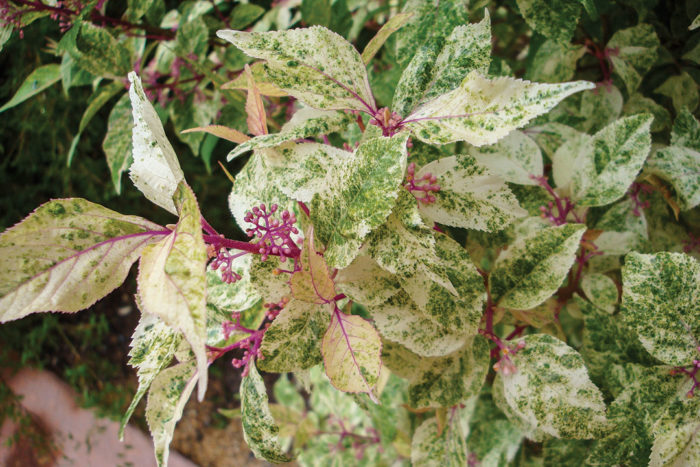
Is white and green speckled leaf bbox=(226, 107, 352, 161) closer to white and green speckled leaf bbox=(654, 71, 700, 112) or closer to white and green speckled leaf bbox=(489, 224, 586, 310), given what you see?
white and green speckled leaf bbox=(489, 224, 586, 310)

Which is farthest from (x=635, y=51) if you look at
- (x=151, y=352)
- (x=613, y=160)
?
(x=151, y=352)

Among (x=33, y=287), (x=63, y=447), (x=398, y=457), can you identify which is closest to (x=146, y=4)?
(x=33, y=287)

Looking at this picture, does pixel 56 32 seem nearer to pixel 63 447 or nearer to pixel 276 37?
pixel 276 37

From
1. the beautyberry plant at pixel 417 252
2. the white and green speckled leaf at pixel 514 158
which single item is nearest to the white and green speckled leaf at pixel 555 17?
the beautyberry plant at pixel 417 252

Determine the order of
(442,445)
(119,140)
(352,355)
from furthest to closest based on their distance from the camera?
(119,140), (442,445), (352,355)

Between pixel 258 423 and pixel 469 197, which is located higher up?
pixel 469 197

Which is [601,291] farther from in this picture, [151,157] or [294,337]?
[151,157]

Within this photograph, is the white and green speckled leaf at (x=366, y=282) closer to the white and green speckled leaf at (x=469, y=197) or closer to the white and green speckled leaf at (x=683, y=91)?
the white and green speckled leaf at (x=469, y=197)
